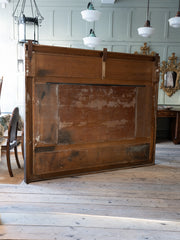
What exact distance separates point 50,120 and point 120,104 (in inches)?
47.1

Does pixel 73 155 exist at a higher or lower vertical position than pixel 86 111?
lower

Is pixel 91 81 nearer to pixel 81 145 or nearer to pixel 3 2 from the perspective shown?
pixel 81 145

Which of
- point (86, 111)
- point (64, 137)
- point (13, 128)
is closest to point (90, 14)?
point (86, 111)

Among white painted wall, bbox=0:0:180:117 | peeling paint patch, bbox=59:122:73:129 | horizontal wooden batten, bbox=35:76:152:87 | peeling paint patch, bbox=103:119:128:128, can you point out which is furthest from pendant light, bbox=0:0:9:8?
peeling paint patch, bbox=103:119:128:128

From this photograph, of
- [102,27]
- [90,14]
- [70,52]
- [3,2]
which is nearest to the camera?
[70,52]

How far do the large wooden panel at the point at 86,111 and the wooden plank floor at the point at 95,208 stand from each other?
32 cm

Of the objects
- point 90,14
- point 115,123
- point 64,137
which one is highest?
point 90,14

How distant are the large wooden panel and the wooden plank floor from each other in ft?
1.04

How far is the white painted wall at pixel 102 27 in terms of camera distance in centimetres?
664

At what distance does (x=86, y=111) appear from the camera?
12.4 ft

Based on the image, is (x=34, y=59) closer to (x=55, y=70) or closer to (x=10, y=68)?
(x=55, y=70)

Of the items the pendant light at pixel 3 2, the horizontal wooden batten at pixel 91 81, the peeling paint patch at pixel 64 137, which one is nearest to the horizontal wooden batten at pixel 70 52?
the horizontal wooden batten at pixel 91 81

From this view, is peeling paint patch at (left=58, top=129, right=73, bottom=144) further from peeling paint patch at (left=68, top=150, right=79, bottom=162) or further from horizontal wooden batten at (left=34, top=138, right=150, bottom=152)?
peeling paint patch at (left=68, top=150, right=79, bottom=162)

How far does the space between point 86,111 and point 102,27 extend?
3.83 meters
